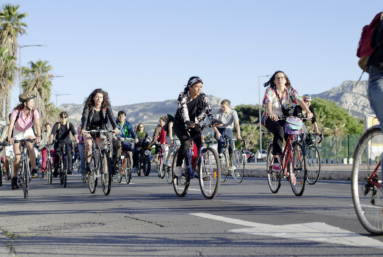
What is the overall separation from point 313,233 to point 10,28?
132 feet

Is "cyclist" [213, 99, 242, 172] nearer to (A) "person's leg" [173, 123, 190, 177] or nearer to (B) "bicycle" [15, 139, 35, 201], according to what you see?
(A) "person's leg" [173, 123, 190, 177]

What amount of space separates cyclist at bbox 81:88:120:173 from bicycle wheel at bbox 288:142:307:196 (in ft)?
12.3

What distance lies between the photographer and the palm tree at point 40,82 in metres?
48.1

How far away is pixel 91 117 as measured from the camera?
395 inches

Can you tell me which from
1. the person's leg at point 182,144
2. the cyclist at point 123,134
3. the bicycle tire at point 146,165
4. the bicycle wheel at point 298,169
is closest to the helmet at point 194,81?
the person's leg at point 182,144

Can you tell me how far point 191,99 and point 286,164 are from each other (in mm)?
1811

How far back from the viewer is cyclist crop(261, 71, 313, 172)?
26.6ft

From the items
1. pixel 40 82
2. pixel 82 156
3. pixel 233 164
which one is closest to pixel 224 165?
pixel 233 164

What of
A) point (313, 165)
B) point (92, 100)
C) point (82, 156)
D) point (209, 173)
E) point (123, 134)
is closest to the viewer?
point (209, 173)

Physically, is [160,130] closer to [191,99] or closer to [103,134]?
[103,134]

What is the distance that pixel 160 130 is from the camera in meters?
16.5

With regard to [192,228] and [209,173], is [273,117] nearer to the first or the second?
[209,173]

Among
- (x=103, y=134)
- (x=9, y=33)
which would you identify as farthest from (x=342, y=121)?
(x=103, y=134)

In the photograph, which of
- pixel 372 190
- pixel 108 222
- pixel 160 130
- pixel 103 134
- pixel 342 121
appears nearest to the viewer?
pixel 372 190
